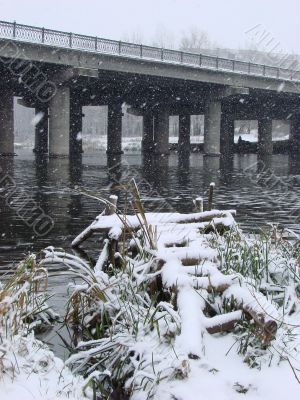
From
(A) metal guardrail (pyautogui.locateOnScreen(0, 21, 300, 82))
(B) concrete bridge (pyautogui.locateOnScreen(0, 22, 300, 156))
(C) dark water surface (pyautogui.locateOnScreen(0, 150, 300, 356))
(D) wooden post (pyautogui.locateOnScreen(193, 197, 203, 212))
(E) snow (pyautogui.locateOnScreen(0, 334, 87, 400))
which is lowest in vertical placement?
(E) snow (pyautogui.locateOnScreen(0, 334, 87, 400))

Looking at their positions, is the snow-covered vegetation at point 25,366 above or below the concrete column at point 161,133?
below

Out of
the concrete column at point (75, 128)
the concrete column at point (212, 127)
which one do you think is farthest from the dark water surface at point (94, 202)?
the concrete column at point (75, 128)

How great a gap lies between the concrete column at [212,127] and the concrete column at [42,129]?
15.5 metres

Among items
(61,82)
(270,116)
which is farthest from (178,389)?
(270,116)

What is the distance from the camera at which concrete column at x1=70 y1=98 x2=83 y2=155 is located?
182 feet

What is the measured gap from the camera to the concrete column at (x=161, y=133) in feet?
185

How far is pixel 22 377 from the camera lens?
4.13 metres

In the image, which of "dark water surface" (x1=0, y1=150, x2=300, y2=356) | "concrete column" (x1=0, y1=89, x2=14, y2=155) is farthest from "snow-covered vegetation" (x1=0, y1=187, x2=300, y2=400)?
"concrete column" (x1=0, y1=89, x2=14, y2=155)

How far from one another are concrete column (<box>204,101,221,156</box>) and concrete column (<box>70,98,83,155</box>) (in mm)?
13981

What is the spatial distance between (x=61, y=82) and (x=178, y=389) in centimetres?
3450

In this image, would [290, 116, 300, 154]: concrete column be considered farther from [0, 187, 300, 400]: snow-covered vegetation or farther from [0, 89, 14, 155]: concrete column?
[0, 187, 300, 400]: snow-covered vegetation

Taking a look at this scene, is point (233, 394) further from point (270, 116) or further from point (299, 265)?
point (270, 116)

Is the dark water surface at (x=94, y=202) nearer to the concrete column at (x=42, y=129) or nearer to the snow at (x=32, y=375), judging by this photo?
the snow at (x=32, y=375)

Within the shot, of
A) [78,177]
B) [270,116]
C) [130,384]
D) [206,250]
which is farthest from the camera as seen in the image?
[270,116]
